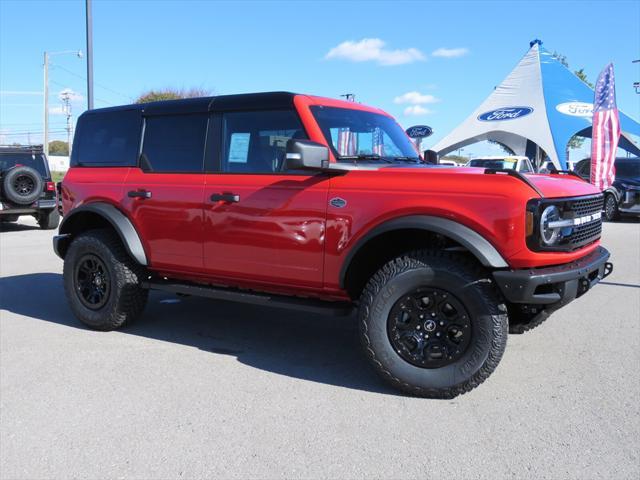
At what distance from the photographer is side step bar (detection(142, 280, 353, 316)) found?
4039mm

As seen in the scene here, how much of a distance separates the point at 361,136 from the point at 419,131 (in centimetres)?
1604

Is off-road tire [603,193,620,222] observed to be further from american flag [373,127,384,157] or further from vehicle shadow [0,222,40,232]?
vehicle shadow [0,222,40,232]

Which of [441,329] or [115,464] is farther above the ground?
[441,329]

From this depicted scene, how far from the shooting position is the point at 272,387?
155 inches

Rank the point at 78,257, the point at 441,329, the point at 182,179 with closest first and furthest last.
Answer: the point at 441,329
the point at 182,179
the point at 78,257

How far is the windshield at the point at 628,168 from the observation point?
56.6 feet

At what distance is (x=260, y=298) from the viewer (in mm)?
4367

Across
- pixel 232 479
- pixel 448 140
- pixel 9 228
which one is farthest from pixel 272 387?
pixel 448 140

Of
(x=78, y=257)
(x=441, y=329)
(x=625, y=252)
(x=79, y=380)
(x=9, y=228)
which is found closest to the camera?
(x=441, y=329)

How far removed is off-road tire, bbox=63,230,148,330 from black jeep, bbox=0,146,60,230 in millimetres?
8455

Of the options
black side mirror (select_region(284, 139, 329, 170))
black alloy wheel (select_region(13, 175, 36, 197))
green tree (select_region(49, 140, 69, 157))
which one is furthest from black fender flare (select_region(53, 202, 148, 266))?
green tree (select_region(49, 140, 69, 157))

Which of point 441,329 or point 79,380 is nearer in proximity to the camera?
point 441,329

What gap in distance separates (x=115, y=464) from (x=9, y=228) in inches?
549

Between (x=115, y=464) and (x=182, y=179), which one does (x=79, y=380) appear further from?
(x=182, y=179)
